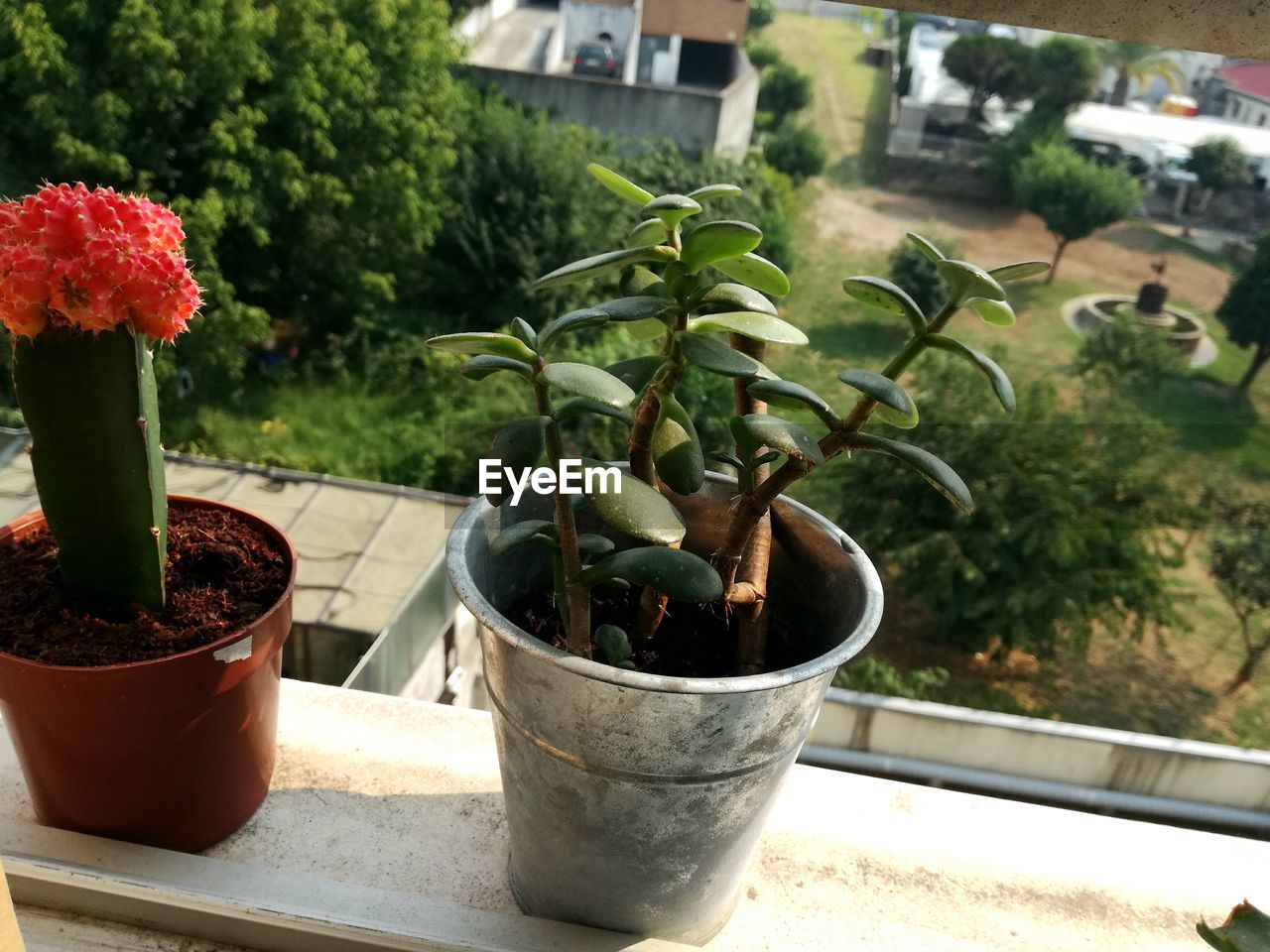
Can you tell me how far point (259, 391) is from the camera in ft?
21.4

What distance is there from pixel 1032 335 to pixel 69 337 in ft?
21.2

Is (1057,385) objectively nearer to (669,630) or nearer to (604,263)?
(669,630)

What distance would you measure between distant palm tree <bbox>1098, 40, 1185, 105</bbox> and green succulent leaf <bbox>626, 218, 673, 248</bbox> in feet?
20.9

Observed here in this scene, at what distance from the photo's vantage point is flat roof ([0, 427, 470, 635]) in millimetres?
2604

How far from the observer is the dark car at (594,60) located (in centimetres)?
766

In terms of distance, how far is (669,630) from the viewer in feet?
2.51

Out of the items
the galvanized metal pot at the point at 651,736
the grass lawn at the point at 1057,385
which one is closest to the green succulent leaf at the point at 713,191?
the galvanized metal pot at the point at 651,736

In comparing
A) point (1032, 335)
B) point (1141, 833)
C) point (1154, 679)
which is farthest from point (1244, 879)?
point (1032, 335)

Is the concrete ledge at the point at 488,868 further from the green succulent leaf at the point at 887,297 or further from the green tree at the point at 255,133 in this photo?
the green tree at the point at 255,133

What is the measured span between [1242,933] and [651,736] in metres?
0.33

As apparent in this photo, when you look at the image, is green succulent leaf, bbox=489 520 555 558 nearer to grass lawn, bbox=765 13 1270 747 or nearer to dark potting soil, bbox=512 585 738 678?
dark potting soil, bbox=512 585 738 678

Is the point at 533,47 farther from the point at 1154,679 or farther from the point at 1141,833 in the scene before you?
the point at 1141,833

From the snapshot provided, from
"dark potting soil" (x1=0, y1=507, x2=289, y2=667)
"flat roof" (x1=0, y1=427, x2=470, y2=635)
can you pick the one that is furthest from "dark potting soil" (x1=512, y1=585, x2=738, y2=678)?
"flat roof" (x1=0, y1=427, x2=470, y2=635)

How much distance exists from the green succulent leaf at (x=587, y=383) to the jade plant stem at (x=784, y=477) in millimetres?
133
